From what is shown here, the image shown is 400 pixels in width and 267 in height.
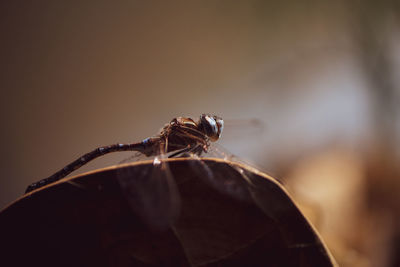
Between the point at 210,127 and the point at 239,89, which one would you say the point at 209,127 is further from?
the point at 239,89

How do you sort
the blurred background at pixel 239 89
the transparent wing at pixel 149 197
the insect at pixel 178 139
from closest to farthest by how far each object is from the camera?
1. the transparent wing at pixel 149 197
2. the insect at pixel 178 139
3. the blurred background at pixel 239 89

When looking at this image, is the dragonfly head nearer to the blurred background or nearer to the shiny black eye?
the shiny black eye

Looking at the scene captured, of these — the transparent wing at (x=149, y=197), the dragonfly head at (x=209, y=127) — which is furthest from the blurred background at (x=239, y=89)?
the transparent wing at (x=149, y=197)

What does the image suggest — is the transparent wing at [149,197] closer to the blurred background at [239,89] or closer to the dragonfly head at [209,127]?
the dragonfly head at [209,127]

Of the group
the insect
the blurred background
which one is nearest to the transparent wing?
the insect

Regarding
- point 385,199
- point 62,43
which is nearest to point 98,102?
point 62,43

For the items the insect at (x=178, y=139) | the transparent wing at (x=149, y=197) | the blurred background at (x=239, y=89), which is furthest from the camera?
the blurred background at (x=239, y=89)

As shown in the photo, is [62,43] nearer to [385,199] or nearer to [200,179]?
[200,179]

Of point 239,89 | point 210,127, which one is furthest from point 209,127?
point 239,89
